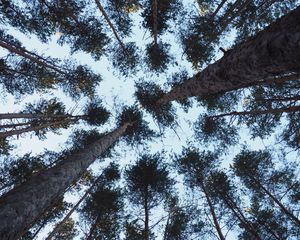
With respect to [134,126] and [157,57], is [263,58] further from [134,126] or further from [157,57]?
[134,126]

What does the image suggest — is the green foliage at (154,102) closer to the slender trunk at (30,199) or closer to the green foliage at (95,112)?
the green foliage at (95,112)

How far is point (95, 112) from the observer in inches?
595

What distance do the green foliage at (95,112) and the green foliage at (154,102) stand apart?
2.17 metres

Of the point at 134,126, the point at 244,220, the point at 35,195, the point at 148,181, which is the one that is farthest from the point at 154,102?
the point at 35,195

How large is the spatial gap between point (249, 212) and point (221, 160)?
278cm

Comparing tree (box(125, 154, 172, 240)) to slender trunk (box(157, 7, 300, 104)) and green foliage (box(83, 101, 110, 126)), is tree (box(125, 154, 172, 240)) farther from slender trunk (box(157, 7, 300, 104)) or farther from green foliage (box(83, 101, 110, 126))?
slender trunk (box(157, 7, 300, 104))

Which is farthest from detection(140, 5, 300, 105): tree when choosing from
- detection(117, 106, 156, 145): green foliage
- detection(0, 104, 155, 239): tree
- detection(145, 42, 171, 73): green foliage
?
detection(117, 106, 156, 145): green foliage

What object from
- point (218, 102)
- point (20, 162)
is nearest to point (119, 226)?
point (20, 162)

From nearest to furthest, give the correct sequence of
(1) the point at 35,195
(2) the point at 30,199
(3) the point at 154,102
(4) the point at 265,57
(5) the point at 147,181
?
(4) the point at 265,57 → (2) the point at 30,199 → (1) the point at 35,195 → (5) the point at 147,181 → (3) the point at 154,102

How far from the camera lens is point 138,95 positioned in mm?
14586

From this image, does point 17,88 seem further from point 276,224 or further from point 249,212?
point 276,224

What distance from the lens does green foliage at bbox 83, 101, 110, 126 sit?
15013mm

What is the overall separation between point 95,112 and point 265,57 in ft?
41.7

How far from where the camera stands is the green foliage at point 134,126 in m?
15.4
